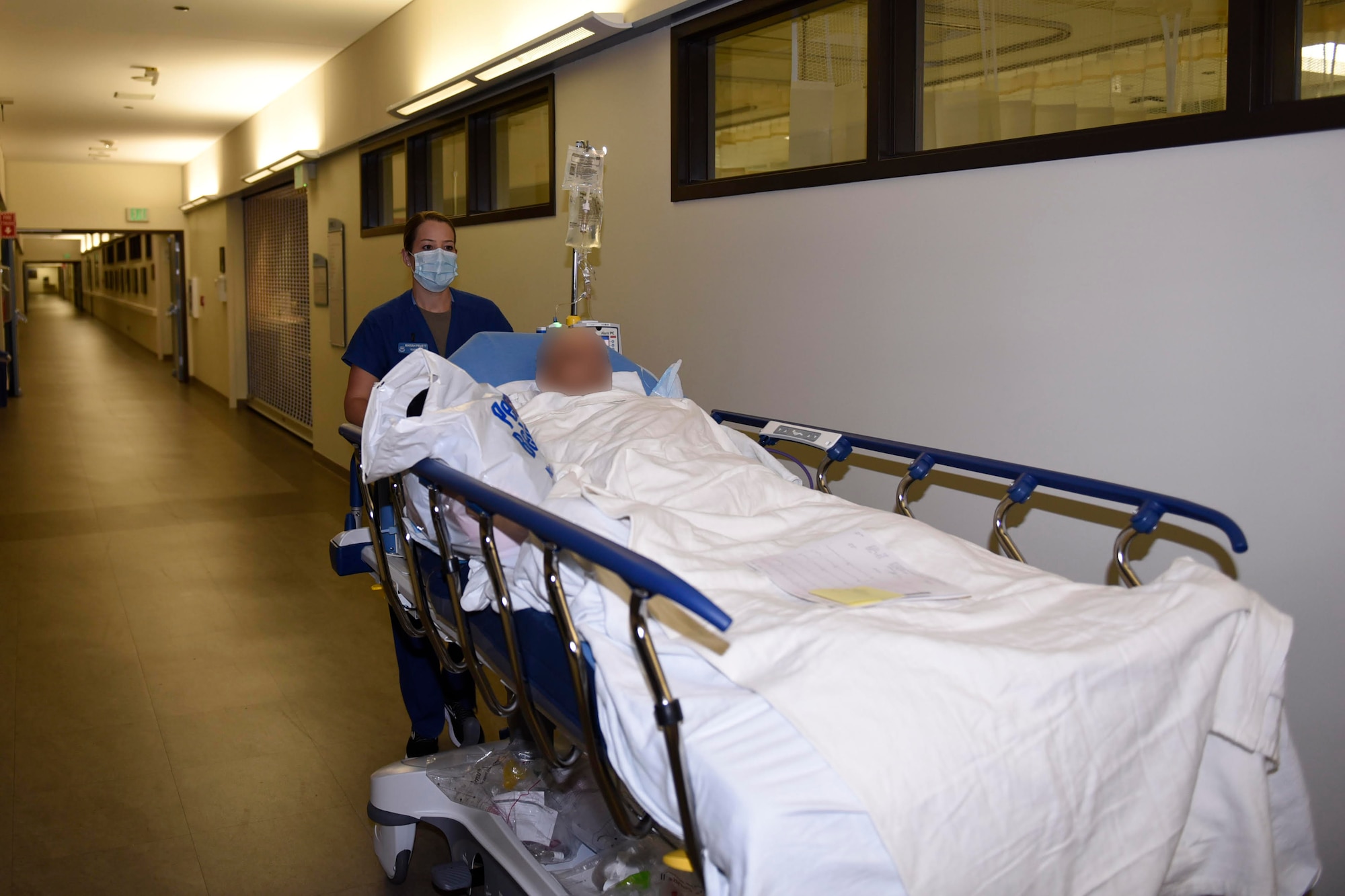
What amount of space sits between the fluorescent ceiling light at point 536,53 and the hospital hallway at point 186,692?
7.82ft

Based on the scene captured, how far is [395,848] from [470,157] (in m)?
3.92

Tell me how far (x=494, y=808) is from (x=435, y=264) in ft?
5.40

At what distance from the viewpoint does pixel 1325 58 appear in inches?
80.7

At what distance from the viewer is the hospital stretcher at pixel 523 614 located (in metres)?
1.25

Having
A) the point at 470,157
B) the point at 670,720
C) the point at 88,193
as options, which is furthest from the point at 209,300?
the point at 670,720

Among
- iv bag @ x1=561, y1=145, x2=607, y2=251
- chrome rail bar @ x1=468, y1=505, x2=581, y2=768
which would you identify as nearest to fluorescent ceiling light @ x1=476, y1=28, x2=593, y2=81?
iv bag @ x1=561, y1=145, x2=607, y2=251

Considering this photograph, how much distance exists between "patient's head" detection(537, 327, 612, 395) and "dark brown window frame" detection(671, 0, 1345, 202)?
918 millimetres

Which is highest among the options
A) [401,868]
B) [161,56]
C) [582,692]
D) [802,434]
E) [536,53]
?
[161,56]

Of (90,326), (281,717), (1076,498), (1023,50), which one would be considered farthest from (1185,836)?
(90,326)

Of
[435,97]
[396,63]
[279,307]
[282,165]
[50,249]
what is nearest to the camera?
[435,97]

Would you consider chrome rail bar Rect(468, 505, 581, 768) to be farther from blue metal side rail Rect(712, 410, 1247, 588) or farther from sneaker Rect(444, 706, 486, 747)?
sneaker Rect(444, 706, 486, 747)

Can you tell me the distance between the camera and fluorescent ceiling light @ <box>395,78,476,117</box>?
4.79 metres

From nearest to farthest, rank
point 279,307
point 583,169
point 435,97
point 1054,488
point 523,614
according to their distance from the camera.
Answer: point 523,614
point 1054,488
point 583,169
point 435,97
point 279,307

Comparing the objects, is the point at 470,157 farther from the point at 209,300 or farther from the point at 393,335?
the point at 209,300
